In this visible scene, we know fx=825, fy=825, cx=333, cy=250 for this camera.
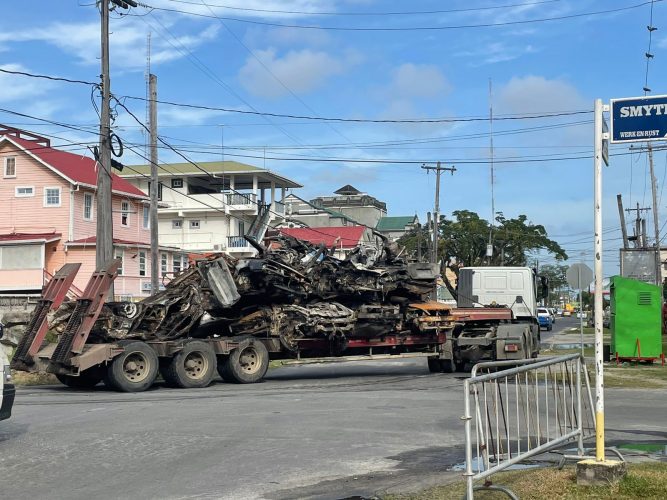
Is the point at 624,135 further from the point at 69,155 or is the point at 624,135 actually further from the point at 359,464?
the point at 69,155

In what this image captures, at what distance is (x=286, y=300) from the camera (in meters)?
20.1

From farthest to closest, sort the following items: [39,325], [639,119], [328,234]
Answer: [328,234] < [39,325] < [639,119]

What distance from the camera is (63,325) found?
17.9 metres

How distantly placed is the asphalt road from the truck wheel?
1.19 feet

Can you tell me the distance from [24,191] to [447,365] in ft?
102

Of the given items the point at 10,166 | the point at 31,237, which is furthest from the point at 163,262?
the point at 10,166

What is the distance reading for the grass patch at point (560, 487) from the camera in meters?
6.77

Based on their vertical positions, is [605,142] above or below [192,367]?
above

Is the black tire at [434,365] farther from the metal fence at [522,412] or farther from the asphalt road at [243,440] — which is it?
the metal fence at [522,412]

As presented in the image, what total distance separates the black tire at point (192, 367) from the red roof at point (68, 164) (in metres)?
27.7

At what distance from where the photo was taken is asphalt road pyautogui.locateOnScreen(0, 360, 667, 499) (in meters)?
8.19

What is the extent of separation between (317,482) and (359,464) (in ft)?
3.30

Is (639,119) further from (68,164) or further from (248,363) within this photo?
(68,164)

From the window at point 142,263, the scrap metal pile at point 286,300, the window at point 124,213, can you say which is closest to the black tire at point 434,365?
the scrap metal pile at point 286,300
